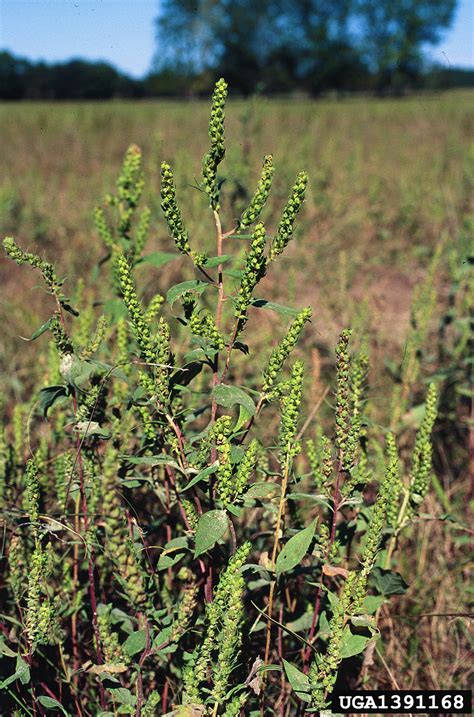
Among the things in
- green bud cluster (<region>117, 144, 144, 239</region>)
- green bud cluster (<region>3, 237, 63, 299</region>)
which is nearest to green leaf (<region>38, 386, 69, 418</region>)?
green bud cluster (<region>3, 237, 63, 299</region>)

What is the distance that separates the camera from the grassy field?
5.55 ft

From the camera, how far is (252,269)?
98 centimetres

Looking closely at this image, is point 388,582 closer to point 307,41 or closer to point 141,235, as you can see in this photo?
point 141,235

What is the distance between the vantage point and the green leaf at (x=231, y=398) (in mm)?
992

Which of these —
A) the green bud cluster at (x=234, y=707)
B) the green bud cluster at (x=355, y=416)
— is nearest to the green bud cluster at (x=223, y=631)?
the green bud cluster at (x=234, y=707)

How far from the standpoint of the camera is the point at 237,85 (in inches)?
1353

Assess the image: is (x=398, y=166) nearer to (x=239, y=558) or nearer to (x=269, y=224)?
(x=269, y=224)

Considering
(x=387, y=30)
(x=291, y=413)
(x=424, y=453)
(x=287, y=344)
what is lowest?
(x=424, y=453)

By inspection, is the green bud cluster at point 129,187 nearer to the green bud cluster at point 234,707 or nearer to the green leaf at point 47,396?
the green leaf at point 47,396

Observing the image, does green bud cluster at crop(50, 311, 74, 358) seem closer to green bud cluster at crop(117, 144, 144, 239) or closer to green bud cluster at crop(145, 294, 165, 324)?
green bud cluster at crop(145, 294, 165, 324)

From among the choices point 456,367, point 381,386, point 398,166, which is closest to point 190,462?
point 456,367

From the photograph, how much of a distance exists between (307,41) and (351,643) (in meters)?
28.5

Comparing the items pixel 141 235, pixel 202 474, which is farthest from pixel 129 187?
pixel 202 474

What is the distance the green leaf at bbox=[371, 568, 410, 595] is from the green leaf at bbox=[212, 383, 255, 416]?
1.42 ft
